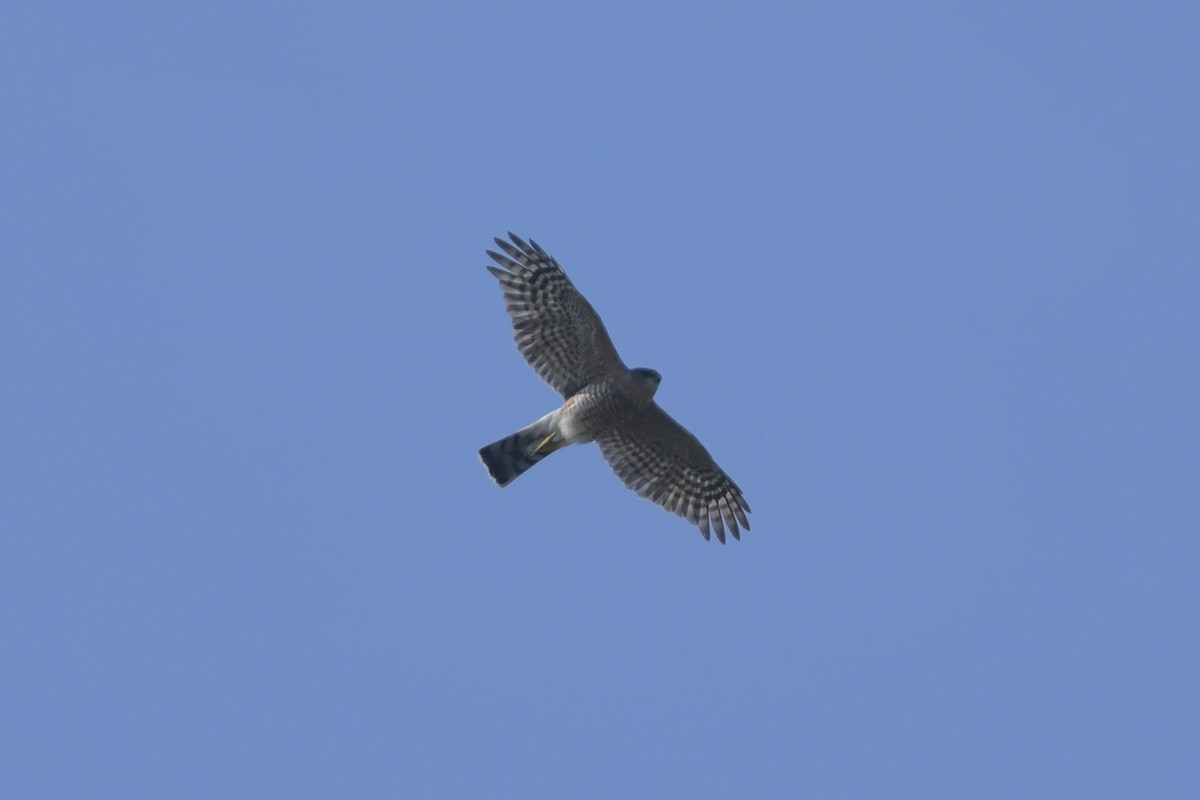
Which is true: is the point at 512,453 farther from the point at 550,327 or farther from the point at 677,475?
the point at 677,475

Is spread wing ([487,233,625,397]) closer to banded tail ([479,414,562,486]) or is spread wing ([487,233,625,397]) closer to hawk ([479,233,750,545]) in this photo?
hawk ([479,233,750,545])

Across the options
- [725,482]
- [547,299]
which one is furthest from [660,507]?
[547,299]

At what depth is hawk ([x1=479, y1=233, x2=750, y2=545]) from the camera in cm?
1950

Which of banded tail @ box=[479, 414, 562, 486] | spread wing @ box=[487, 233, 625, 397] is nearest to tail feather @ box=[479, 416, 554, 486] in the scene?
banded tail @ box=[479, 414, 562, 486]

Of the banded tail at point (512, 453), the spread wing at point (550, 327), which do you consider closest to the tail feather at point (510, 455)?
the banded tail at point (512, 453)

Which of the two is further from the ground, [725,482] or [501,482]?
[725,482]

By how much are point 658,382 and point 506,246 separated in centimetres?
205

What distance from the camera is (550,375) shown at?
19734mm

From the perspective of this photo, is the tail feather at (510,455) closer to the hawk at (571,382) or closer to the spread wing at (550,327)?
the hawk at (571,382)

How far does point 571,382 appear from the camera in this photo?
19.7 m

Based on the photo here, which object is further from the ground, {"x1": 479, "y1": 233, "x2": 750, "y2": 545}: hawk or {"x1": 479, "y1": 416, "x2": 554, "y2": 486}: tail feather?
{"x1": 479, "y1": 233, "x2": 750, "y2": 545}: hawk

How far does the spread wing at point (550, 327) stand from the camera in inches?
770

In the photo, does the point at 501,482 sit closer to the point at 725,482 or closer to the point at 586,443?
the point at 586,443

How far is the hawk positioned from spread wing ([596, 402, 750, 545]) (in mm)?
14
